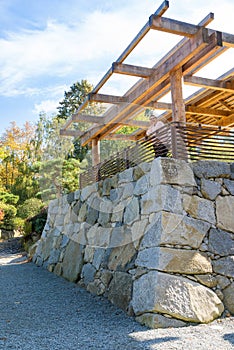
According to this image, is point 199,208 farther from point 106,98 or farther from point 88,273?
point 106,98

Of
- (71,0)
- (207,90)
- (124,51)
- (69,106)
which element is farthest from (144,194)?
(69,106)

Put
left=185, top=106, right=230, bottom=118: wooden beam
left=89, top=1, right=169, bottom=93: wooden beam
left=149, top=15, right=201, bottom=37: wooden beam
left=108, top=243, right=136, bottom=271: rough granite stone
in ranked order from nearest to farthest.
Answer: left=89, top=1, right=169, bottom=93: wooden beam, left=149, top=15, right=201, bottom=37: wooden beam, left=108, top=243, right=136, bottom=271: rough granite stone, left=185, top=106, right=230, bottom=118: wooden beam

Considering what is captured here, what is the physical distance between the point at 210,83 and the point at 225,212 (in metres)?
2.33

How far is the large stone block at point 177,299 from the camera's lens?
3713mm

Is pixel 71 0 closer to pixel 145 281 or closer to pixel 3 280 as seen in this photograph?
pixel 145 281

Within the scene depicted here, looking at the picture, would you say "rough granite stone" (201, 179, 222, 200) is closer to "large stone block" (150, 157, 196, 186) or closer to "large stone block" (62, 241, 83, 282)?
"large stone block" (150, 157, 196, 186)

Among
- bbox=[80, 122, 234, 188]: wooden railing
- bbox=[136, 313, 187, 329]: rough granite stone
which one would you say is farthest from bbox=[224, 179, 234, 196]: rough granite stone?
bbox=[136, 313, 187, 329]: rough granite stone

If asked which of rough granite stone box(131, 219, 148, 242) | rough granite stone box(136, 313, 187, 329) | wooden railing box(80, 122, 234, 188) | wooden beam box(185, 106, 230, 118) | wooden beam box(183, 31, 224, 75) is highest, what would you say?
wooden beam box(183, 31, 224, 75)

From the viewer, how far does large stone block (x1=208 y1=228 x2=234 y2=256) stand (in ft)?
14.0

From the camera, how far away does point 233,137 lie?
5.02m

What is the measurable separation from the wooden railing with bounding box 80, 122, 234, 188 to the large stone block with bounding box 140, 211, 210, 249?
85 centimetres

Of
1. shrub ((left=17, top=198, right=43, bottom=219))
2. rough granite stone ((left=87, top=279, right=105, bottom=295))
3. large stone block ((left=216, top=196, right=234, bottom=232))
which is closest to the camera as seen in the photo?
large stone block ((left=216, top=196, right=234, bottom=232))

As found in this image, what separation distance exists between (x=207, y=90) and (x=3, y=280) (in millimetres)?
5179

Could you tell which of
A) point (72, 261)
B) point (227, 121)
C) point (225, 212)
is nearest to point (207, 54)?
point (225, 212)
